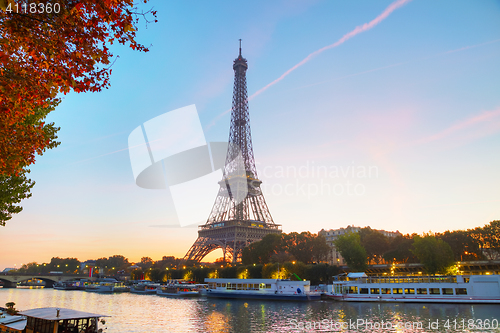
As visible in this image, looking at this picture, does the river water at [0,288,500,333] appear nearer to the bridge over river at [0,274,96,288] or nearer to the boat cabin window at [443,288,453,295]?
the boat cabin window at [443,288,453,295]

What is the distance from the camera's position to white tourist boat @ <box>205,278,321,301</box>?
60787mm

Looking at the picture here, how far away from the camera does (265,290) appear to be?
64750 millimetres

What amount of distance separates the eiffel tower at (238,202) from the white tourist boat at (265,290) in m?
33.6

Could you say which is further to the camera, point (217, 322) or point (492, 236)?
point (492, 236)

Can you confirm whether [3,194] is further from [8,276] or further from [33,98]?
[8,276]

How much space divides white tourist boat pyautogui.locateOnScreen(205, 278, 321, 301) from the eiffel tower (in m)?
33.6

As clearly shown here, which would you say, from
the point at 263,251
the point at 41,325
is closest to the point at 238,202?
the point at 263,251

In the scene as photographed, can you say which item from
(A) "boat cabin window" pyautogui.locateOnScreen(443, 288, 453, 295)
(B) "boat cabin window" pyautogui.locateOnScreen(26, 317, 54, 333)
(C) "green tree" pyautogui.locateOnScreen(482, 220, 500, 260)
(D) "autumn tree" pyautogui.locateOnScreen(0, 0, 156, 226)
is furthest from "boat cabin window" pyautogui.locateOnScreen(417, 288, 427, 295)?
(D) "autumn tree" pyautogui.locateOnScreen(0, 0, 156, 226)

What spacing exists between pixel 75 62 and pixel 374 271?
322 feet

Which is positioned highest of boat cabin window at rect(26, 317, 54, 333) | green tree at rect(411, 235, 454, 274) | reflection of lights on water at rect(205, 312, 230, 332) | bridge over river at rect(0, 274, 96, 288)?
green tree at rect(411, 235, 454, 274)

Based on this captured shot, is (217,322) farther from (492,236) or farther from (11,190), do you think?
(492,236)

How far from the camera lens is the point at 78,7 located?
280 inches

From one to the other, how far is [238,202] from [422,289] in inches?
2794

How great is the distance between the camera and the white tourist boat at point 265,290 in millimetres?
60787
